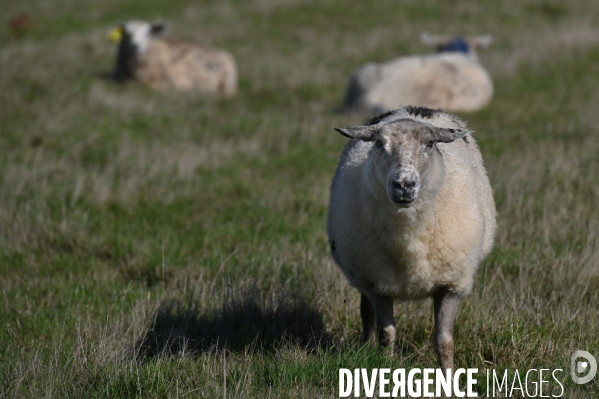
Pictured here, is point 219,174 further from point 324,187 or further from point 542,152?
point 542,152

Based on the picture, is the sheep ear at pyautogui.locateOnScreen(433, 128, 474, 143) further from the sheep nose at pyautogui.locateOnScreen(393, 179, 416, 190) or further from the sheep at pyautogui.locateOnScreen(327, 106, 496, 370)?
the sheep nose at pyautogui.locateOnScreen(393, 179, 416, 190)

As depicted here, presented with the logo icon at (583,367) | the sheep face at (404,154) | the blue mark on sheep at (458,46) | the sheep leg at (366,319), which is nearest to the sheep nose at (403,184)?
the sheep face at (404,154)

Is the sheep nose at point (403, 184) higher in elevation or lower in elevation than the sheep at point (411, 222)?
higher

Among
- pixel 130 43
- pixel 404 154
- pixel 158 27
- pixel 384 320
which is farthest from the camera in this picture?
pixel 158 27

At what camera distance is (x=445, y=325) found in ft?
14.6

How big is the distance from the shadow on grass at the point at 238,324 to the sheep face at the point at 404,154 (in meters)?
1.29

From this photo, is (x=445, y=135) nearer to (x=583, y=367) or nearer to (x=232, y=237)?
(x=583, y=367)

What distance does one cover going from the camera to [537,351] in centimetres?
457

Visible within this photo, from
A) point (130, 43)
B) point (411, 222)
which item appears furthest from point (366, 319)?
point (130, 43)

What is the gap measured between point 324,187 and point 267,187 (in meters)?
0.61

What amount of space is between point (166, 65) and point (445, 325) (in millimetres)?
10833

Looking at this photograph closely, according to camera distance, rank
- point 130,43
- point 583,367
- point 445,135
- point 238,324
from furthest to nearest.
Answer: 1. point 130,43
2. point 238,324
3. point 583,367
4. point 445,135

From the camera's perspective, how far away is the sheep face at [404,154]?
3.88 meters

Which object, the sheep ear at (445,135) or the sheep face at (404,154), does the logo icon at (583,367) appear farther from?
the sheep ear at (445,135)
